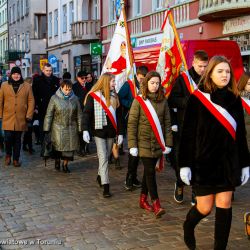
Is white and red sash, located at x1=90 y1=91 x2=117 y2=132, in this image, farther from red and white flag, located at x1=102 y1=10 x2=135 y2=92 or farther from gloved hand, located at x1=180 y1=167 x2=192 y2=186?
gloved hand, located at x1=180 y1=167 x2=192 y2=186

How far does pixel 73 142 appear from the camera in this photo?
1024 cm

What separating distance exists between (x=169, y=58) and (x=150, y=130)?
1.95m

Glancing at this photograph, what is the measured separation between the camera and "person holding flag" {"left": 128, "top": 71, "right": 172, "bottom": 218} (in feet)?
22.5

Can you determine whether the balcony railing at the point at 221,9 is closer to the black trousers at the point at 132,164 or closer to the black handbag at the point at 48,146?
the black handbag at the point at 48,146

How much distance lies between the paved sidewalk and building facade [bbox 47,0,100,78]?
2059 centimetres

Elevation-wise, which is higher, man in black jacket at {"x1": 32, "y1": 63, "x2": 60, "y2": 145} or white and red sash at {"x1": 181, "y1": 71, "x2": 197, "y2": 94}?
white and red sash at {"x1": 181, "y1": 71, "x2": 197, "y2": 94}

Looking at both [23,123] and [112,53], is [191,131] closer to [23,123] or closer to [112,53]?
[112,53]

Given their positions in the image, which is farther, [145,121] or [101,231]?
[145,121]

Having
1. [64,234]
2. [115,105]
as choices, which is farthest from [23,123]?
[64,234]

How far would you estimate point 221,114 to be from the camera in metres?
4.91

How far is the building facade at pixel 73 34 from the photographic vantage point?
3388 cm

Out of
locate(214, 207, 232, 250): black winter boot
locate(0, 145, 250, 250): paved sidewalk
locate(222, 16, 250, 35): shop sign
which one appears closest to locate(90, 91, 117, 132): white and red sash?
locate(0, 145, 250, 250): paved sidewalk

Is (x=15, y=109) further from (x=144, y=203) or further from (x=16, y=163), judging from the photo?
(x=144, y=203)

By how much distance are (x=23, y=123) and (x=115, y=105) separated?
10.7ft
